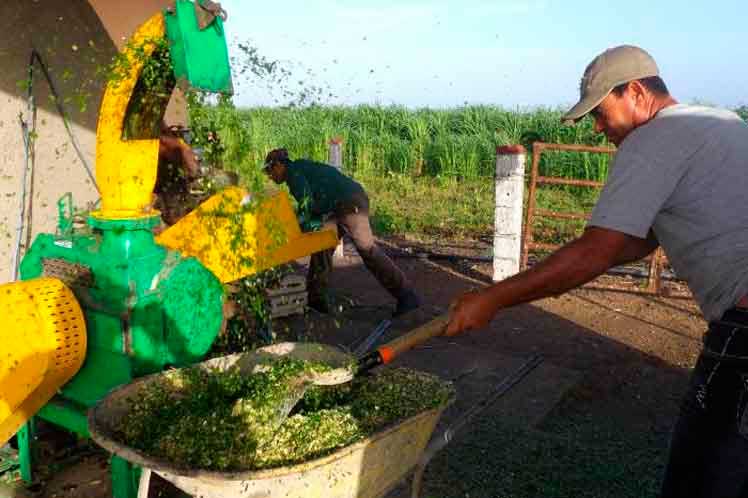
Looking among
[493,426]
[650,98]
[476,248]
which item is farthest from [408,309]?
[650,98]

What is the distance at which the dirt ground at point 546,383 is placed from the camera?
390 centimetres

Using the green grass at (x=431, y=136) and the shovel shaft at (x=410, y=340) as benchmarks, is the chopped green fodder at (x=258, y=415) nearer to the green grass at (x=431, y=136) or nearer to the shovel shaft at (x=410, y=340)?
the shovel shaft at (x=410, y=340)

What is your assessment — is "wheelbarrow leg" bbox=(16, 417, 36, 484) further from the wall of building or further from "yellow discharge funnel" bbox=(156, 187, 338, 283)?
the wall of building

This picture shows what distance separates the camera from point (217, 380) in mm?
2881

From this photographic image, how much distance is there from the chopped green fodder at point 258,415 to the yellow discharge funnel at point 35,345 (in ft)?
1.93

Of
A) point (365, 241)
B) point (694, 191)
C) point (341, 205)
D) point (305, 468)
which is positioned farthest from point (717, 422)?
point (341, 205)

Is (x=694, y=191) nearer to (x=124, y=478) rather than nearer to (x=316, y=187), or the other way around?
(x=124, y=478)

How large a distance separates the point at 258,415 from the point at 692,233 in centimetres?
173

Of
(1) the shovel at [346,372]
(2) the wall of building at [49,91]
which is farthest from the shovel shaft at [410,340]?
(2) the wall of building at [49,91]

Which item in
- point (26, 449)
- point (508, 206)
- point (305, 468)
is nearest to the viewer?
point (305, 468)

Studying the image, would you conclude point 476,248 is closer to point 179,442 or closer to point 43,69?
point 43,69

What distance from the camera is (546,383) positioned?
5242 mm

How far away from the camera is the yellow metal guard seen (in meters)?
3.02

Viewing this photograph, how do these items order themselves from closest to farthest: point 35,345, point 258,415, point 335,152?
point 258,415 < point 35,345 < point 335,152
